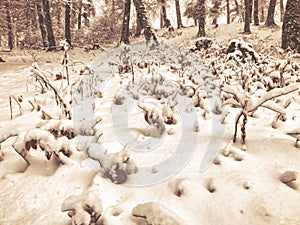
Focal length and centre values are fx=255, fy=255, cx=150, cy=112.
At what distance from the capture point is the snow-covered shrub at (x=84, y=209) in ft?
4.93

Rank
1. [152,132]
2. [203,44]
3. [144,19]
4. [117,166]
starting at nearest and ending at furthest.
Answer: [117,166]
[152,132]
[144,19]
[203,44]

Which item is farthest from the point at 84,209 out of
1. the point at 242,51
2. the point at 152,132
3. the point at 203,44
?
the point at 203,44

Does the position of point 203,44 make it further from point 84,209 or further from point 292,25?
point 84,209

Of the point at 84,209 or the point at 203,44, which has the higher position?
the point at 203,44

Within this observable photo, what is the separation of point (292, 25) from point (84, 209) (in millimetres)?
8316

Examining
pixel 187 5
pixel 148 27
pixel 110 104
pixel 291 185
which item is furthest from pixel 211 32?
pixel 291 185

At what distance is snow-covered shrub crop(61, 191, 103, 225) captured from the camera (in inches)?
59.2

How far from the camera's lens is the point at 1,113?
3643 mm

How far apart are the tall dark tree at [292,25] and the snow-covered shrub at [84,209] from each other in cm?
815

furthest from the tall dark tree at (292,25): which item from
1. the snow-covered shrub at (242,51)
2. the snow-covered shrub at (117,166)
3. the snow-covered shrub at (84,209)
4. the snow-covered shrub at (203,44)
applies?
the snow-covered shrub at (84,209)

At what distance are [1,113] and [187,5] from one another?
22.4 m

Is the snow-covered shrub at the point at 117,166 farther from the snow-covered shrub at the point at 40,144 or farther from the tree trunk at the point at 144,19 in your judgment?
Result: the tree trunk at the point at 144,19

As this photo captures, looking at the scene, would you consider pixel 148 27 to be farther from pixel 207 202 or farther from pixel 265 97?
pixel 207 202

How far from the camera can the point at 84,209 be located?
1.54 metres
